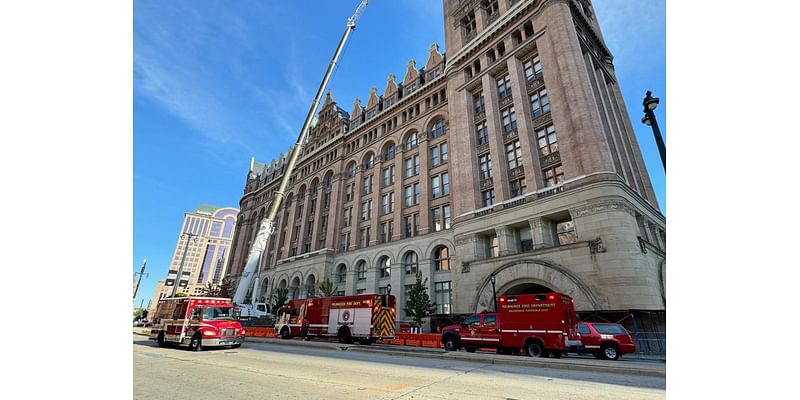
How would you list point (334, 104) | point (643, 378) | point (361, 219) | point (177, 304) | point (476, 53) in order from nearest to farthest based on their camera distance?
1. point (643, 378)
2. point (177, 304)
3. point (476, 53)
4. point (361, 219)
5. point (334, 104)

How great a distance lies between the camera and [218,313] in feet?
59.8

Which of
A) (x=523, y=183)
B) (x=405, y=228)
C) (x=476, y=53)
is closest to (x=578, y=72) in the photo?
(x=523, y=183)

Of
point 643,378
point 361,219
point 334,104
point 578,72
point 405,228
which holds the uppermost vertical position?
point 334,104

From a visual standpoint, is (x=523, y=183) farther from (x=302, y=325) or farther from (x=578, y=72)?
(x=302, y=325)

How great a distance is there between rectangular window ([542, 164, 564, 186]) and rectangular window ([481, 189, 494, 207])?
4840 millimetres

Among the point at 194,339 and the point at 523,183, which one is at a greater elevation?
the point at 523,183

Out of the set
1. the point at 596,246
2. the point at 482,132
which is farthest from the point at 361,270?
the point at 596,246

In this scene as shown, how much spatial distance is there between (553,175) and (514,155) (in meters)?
4.17

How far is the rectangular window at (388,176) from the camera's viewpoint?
41.7m

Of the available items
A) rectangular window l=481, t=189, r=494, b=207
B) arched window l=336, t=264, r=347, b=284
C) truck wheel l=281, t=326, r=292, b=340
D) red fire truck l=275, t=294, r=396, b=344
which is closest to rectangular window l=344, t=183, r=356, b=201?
arched window l=336, t=264, r=347, b=284

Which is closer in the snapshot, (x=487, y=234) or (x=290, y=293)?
(x=487, y=234)

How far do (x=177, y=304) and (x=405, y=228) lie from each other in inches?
888

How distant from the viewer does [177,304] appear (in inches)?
739

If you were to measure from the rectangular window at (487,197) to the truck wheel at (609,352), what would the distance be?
51.6 feet
